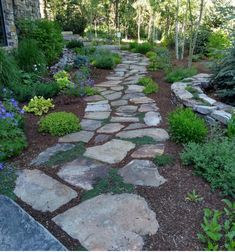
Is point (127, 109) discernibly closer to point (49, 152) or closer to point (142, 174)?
point (49, 152)

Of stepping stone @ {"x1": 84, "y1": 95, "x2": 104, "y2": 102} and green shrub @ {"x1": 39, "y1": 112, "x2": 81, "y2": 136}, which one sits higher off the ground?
green shrub @ {"x1": 39, "y1": 112, "x2": 81, "y2": 136}

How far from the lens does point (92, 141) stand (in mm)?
3209

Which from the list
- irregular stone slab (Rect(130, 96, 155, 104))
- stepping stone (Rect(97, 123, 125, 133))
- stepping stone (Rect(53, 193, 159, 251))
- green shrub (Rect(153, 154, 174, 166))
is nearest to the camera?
stepping stone (Rect(53, 193, 159, 251))

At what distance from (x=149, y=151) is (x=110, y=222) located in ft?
3.68

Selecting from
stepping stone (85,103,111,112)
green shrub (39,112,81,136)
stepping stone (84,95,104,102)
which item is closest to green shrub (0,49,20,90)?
stepping stone (84,95,104,102)

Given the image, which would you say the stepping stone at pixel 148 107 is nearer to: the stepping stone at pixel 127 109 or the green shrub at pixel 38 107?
the stepping stone at pixel 127 109

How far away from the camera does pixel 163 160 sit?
2.66 metres

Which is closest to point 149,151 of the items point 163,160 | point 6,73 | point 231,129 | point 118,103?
point 163,160

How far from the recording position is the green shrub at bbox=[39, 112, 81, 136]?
133 inches

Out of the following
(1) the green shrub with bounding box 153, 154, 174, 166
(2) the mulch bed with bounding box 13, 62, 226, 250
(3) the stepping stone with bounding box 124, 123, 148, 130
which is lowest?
(3) the stepping stone with bounding box 124, 123, 148, 130

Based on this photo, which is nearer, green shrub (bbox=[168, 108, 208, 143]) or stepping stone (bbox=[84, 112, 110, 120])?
green shrub (bbox=[168, 108, 208, 143])

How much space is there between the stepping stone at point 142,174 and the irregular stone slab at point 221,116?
44.9 inches

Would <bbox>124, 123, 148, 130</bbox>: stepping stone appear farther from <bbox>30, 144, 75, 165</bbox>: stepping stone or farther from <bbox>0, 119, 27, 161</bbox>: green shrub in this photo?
<bbox>0, 119, 27, 161</bbox>: green shrub

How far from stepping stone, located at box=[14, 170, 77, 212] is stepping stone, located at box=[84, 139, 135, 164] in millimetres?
557
